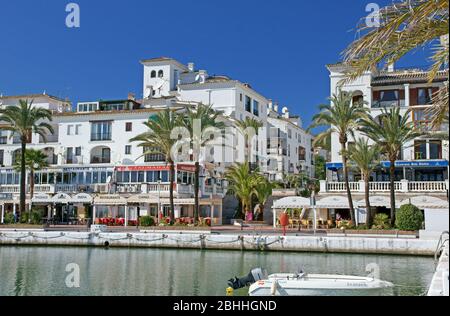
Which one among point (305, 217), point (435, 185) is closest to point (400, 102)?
point (435, 185)

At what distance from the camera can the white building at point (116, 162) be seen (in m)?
55.9

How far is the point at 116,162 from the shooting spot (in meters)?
61.3

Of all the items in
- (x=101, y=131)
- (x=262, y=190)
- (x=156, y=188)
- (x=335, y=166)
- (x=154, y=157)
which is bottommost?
(x=262, y=190)

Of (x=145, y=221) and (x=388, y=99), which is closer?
(x=145, y=221)

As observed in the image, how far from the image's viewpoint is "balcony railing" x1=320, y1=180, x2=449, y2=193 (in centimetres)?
4562

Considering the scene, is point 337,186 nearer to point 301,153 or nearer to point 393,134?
point 393,134

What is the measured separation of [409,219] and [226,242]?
512 inches

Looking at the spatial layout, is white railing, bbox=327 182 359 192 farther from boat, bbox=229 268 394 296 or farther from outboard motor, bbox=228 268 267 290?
outboard motor, bbox=228 268 267 290

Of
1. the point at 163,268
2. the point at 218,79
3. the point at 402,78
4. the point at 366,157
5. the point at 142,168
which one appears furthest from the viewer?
the point at 218,79

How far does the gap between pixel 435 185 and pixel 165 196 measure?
85.8ft

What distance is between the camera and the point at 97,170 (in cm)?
6122

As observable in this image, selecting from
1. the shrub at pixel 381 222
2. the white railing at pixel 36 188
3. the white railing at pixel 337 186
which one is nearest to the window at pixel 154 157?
the white railing at pixel 36 188

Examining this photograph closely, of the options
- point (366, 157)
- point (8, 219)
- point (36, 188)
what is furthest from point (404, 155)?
point (36, 188)
